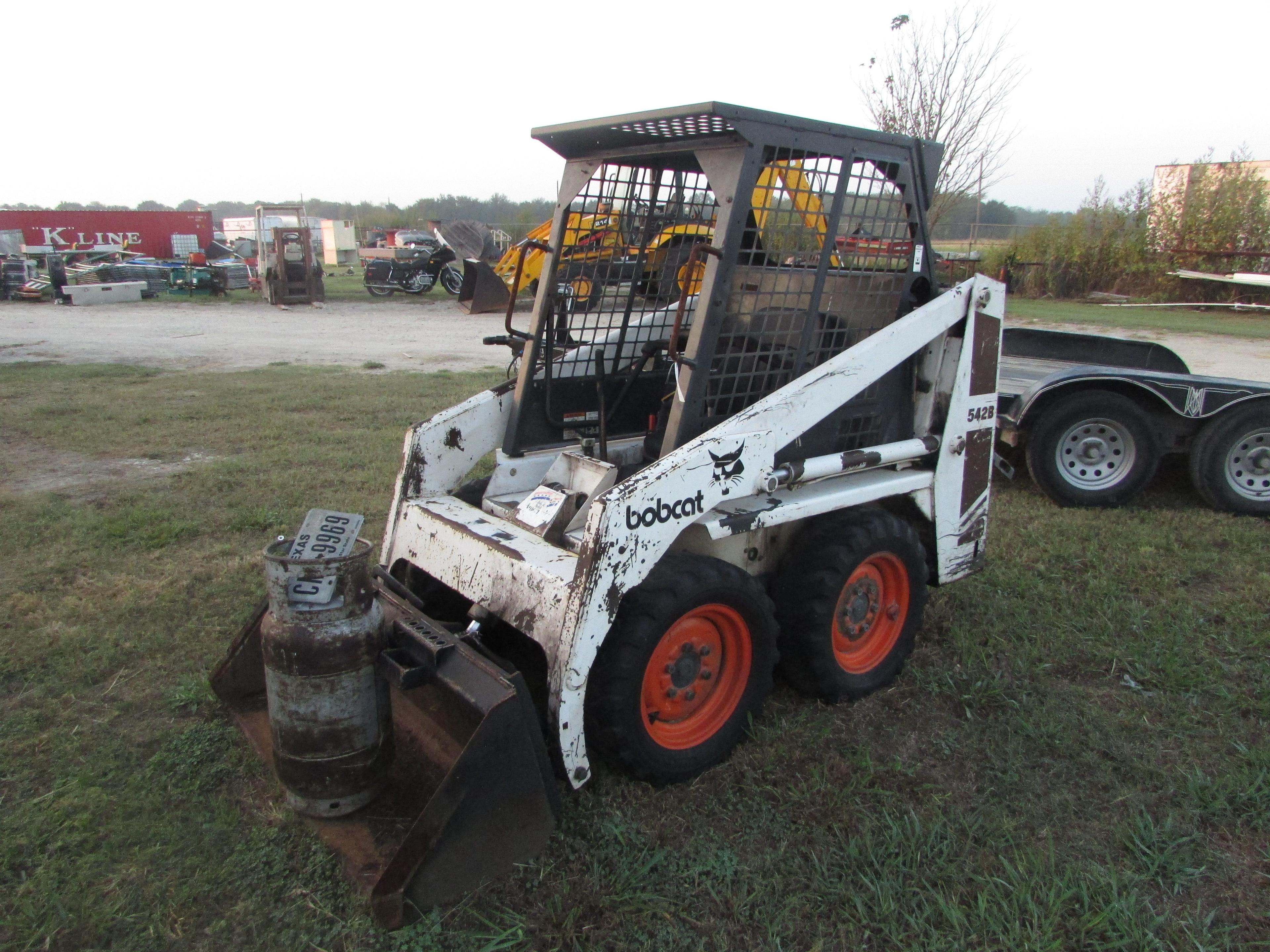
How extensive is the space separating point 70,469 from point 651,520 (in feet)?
18.4

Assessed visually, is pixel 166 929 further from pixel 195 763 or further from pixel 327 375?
pixel 327 375

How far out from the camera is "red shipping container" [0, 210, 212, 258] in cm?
2830

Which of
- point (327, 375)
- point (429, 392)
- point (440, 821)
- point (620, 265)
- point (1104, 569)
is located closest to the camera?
Result: point (440, 821)

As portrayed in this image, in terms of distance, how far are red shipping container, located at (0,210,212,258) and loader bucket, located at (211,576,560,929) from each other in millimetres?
30397

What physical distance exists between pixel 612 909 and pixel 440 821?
1.78ft

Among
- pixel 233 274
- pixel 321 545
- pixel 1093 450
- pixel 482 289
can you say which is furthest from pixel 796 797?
pixel 233 274

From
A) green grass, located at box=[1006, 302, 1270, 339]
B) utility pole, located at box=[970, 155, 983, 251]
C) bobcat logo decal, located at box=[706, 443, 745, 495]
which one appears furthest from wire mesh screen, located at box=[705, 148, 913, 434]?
green grass, located at box=[1006, 302, 1270, 339]

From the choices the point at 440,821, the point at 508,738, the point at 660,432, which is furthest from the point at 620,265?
the point at 440,821

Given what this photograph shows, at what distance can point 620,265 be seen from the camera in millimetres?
3762

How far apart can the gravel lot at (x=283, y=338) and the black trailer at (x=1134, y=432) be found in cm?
567

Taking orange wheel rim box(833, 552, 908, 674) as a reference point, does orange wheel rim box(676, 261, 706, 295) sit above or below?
above

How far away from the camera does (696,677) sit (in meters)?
3.00

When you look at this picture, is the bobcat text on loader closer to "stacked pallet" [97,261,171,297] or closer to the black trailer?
the black trailer

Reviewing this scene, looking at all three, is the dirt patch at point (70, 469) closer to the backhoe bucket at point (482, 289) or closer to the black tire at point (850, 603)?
the black tire at point (850, 603)
